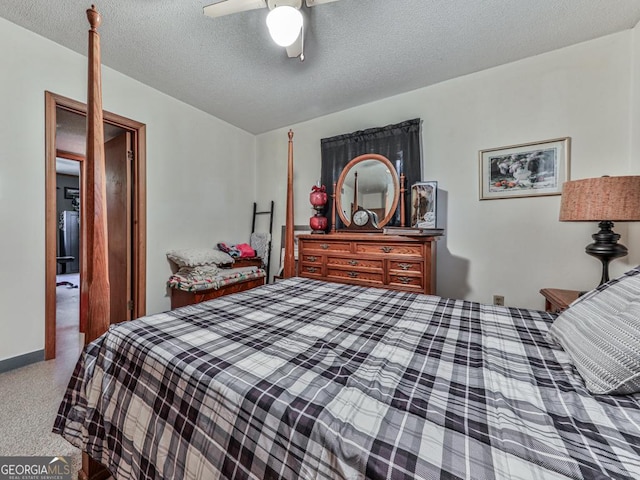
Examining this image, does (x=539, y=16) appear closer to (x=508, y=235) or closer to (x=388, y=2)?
(x=388, y=2)

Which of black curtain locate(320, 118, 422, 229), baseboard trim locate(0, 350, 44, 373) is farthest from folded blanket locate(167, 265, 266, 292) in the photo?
black curtain locate(320, 118, 422, 229)

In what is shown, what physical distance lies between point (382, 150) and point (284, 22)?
1.75m

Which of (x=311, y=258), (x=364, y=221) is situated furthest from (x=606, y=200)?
(x=311, y=258)

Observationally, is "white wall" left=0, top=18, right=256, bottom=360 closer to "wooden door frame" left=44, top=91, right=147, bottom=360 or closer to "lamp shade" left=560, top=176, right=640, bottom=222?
"wooden door frame" left=44, top=91, right=147, bottom=360

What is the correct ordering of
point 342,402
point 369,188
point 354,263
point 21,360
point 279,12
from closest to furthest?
point 342,402
point 279,12
point 21,360
point 354,263
point 369,188

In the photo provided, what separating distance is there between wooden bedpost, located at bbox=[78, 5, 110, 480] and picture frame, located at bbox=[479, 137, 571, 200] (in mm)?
2803

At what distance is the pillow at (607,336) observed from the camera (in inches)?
24.3

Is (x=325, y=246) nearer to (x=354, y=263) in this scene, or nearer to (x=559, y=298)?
(x=354, y=263)

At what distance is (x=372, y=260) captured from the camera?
2.49 meters

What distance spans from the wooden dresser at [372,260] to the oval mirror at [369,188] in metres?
0.44

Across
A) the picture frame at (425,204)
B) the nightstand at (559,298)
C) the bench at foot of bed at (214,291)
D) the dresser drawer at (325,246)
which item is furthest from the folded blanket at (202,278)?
the nightstand at (559,298)

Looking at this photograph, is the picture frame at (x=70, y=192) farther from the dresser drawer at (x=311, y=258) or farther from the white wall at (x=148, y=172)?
the dresser drawer at (x=311, y=258)

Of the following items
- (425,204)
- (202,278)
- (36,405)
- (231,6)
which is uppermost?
(231,6)

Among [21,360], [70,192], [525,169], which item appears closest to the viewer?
[21,360]
